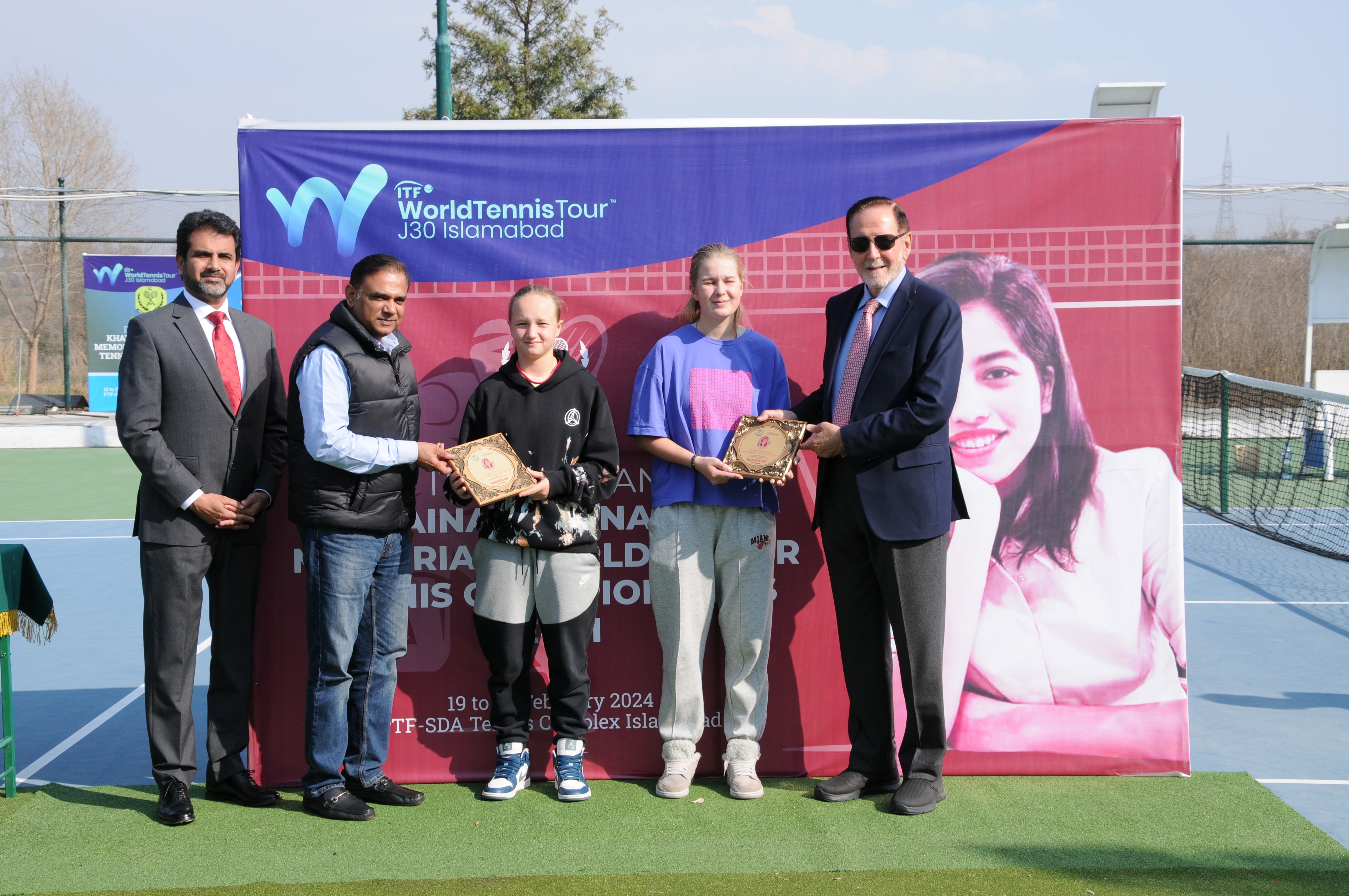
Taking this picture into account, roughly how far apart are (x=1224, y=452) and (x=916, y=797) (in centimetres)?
931

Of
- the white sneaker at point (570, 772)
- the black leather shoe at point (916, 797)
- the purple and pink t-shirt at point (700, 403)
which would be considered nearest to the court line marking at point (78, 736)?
the white sneaker at point (570, 772)

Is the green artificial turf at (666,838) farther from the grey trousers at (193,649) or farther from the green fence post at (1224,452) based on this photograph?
the green fence post at (1224,452)

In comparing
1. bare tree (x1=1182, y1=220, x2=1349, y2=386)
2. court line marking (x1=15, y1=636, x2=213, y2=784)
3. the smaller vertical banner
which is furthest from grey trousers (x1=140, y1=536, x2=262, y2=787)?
bare tree (x1=1182, y1=220, x2=1349, y2=386)

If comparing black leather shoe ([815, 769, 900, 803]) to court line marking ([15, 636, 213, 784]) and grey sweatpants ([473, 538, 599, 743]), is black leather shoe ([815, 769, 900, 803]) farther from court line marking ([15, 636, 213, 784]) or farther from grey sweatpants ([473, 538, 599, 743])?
court line marking ([15, 636, 213, 784])

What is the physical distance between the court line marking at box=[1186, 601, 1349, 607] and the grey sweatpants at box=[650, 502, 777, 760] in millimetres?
4848

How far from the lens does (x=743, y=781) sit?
3.83 meters

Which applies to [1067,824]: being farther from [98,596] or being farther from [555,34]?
[555,34]

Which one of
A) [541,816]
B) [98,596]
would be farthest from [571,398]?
[98,596]

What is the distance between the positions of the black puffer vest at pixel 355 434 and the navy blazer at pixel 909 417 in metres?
1.58

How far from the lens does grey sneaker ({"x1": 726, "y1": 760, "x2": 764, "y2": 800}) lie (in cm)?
382

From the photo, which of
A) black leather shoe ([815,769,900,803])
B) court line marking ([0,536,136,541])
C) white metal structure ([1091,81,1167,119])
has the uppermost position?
white metal structure ([1091,81,1167,119])

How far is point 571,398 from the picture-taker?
3.76m

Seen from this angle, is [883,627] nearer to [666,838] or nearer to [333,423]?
[666,838]

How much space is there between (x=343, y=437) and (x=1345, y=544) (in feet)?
31.7
